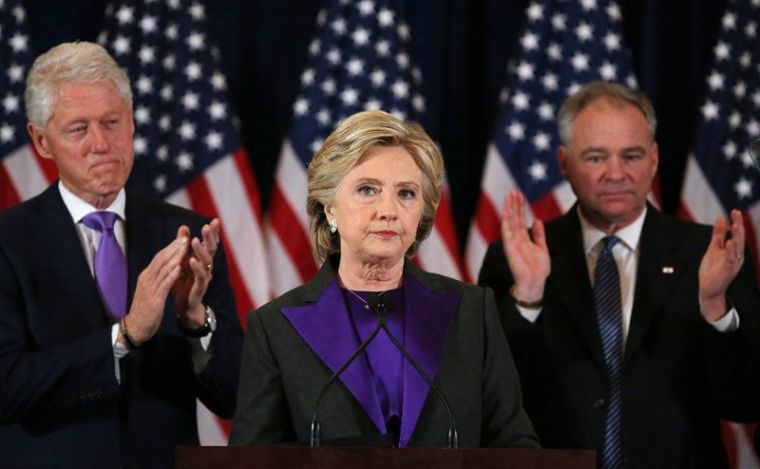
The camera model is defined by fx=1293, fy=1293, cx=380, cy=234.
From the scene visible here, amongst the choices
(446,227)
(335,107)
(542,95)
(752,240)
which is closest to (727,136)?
(752,240)

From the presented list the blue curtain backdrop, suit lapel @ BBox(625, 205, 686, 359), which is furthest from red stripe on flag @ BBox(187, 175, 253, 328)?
suit lapel @ BBox(625, 205, 686, 359)

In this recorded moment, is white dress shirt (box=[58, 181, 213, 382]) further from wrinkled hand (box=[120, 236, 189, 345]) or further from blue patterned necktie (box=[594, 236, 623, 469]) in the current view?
blue patterned necktie (box=[594, 236, 623, 469])

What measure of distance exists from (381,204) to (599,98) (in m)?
1.43

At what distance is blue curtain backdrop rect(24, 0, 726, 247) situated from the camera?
15.6ft

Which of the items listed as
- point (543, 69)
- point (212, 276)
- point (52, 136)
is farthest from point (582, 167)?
point (52, 136)

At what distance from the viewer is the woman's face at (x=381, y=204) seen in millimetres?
2891

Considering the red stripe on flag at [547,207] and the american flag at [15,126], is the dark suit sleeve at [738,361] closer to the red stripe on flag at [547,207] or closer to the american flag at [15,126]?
the red stripe on flag at [547,207]

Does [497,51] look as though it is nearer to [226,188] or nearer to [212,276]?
[226,188]

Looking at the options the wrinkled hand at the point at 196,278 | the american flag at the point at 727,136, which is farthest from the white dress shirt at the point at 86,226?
the american flag at the point at 727,136

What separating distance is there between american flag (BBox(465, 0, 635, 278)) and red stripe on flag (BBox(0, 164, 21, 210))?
1.62 m

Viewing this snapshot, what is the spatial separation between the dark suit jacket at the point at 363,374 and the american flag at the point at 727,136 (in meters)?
1.95

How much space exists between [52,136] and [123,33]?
1.09 metres

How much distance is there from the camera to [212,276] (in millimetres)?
3557

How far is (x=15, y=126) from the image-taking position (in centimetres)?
449
